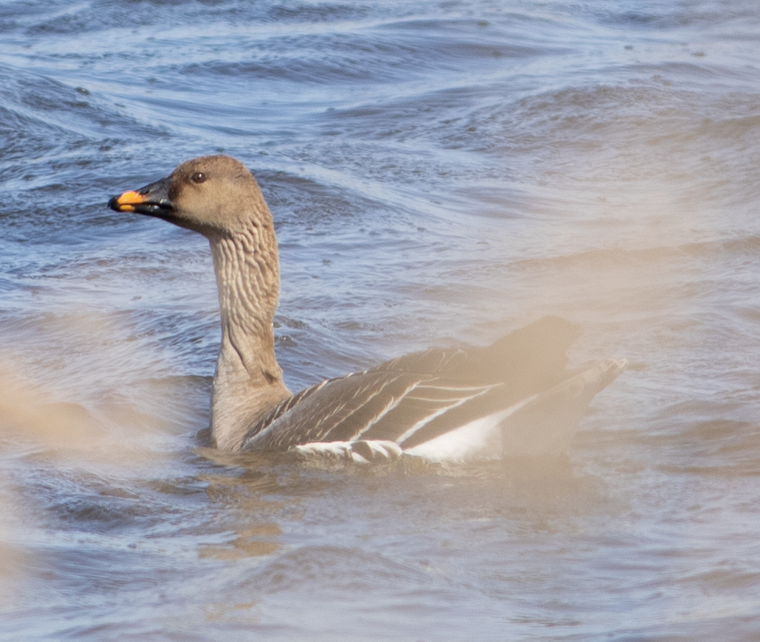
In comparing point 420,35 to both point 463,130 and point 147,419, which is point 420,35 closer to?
point 463,130

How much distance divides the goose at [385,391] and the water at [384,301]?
0.57 feet

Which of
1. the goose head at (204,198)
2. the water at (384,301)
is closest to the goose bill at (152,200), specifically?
the goose head at (204,198)

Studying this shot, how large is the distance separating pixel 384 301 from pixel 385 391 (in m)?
2.74

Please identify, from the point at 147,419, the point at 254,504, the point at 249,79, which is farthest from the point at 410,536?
the point at 249,79

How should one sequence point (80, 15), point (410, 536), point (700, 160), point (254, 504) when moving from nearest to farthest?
point (410, 536) < point (254, 504) < point (700, 160) < point (80, 15)

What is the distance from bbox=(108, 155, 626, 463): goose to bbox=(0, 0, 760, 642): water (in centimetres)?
17

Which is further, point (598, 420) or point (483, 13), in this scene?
point (483, 13)

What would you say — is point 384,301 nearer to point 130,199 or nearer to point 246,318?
point 246,318

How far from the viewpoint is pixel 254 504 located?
594cm

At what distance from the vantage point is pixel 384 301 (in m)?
9.11

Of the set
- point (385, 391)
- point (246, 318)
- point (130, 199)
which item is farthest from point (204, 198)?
point (385, 391)

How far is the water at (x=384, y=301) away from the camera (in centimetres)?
475

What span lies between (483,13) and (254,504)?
49.0 feet

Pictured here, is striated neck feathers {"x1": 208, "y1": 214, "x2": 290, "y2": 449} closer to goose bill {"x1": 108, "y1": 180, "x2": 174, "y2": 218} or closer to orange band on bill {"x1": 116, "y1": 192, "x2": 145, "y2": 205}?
goose bill {"x1": 108, "y1": 180, "x2": 174, "y2": 218}
